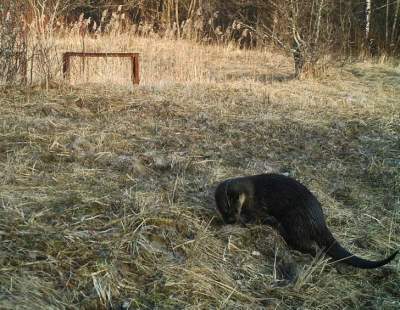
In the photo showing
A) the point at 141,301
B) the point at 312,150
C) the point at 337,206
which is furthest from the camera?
the point at 312,150

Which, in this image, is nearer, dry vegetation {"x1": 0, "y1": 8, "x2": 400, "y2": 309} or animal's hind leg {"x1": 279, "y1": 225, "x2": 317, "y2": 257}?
dry vegetation {"x1": 0, "y1": 8, "x2": 400, "y2": 309}

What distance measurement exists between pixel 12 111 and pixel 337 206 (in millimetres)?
3942

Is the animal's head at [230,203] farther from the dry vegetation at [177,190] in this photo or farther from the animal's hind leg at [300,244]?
the animal's hind leg at [300,244]

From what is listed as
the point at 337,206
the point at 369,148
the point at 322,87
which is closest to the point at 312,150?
the point at 369,148

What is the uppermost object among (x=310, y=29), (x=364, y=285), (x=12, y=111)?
(x=310, y=29)

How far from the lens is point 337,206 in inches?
165

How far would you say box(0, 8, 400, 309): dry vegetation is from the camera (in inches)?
111

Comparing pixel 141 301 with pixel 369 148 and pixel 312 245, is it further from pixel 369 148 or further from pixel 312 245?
pixel 369 148

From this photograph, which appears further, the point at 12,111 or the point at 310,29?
the point at 310,29

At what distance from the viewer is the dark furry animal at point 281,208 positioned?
338 cm

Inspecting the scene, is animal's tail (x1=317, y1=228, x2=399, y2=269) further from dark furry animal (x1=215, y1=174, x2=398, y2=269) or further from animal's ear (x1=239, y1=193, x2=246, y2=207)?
animal's ear (x1=239, y1=193, x2=246, y2=207)

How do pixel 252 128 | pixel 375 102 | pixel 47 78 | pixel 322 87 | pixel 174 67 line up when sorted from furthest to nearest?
1. pixel 174 67
2. pixel 322 87
3. pixel 375 102
4. pixel 47 78
5. pixel 252 128

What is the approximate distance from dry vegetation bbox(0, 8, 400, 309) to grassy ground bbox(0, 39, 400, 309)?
0.04 feet

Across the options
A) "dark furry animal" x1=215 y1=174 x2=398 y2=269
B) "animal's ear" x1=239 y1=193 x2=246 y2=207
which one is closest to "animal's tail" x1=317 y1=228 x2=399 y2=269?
"dark furry animal" x1=215 y1=174 x2=398 y2=269
